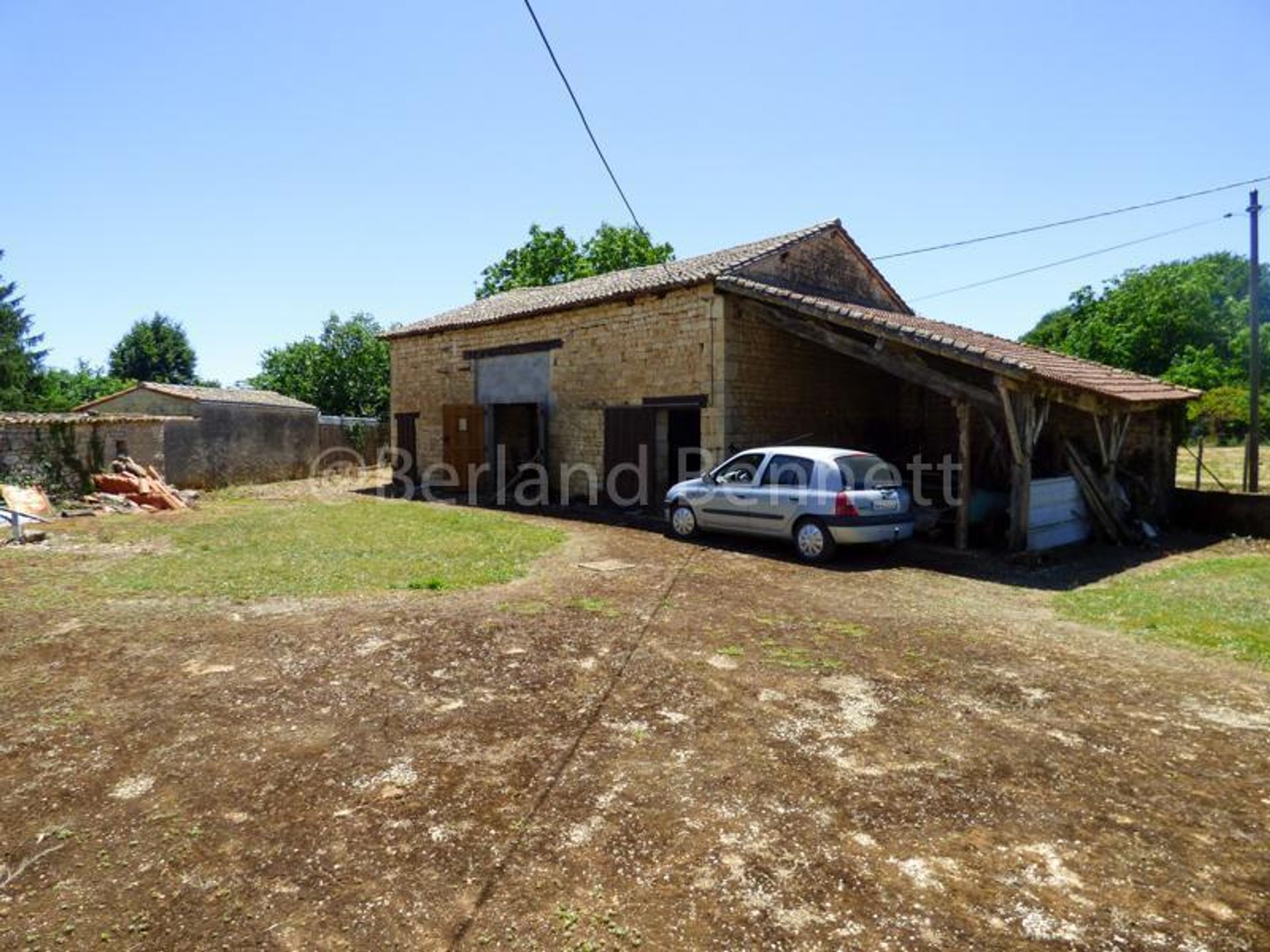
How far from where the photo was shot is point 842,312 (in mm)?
10289

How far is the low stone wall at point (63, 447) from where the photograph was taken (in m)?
13.0

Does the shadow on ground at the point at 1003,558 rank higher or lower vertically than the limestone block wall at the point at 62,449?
lower

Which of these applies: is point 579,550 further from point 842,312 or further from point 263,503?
point 263,503

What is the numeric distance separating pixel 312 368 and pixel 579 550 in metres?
30.8

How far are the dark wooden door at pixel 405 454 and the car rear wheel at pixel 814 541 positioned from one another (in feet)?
40.8

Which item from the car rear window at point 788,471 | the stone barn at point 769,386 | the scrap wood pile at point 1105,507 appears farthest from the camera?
the scrap wood pile at point 1105,507

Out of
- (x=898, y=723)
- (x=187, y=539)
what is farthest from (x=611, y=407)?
(x=898, y=723)

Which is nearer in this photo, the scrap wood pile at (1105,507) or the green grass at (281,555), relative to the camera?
the green grass at (281,555)

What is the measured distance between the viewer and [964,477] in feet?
31.3

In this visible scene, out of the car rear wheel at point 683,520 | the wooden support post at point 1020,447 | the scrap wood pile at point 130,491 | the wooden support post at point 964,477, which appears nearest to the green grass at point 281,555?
the scrap wood pile at point 130,491

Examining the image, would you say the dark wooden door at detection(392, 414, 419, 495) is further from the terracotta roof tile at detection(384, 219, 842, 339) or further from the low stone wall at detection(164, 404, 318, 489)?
the low stone wall at detection(164, 404, 318, 489)

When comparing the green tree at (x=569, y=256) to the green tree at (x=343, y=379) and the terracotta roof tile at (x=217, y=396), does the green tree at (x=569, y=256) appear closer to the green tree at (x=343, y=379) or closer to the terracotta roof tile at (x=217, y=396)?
the green tree at (x=343, y=379)

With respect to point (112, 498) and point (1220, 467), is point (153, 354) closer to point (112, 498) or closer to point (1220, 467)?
point (112, 498)

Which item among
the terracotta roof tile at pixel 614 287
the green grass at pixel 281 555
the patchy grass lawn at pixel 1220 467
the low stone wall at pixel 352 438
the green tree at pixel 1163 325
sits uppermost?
the green tree at pixel 1163 325
